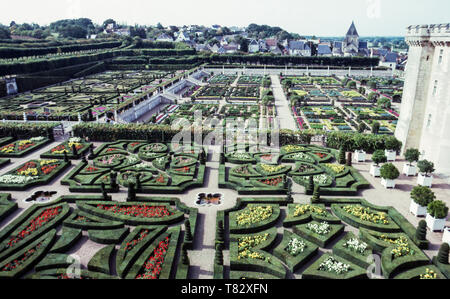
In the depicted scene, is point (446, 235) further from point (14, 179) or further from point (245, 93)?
point (245, 93)

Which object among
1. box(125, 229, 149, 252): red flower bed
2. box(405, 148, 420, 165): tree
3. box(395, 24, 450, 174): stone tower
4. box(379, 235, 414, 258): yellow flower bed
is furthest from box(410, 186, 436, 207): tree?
box(125, 229, 149, 252): red flower bed

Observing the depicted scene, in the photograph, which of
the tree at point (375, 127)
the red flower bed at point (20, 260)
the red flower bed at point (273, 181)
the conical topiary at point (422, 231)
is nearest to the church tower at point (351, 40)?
the tree at point (375, 127)

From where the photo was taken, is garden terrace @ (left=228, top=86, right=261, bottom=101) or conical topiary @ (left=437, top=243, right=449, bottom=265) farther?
garden terrace @ (left=228, top=86, right=261, bottom=101)

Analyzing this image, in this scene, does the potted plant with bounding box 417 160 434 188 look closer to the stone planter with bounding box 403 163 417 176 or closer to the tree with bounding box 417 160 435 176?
the tree with bounding box 417 160 435 176

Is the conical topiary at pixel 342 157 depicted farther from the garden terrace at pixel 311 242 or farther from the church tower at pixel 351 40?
the church tower at pixel 351 40

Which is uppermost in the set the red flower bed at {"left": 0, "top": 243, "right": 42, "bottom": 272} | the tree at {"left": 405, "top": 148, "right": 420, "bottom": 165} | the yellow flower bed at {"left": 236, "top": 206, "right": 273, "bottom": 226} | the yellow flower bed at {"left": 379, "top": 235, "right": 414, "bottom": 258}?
the tree at {"left": 405, "top": 148, "right": 420, "bottom": 165}
